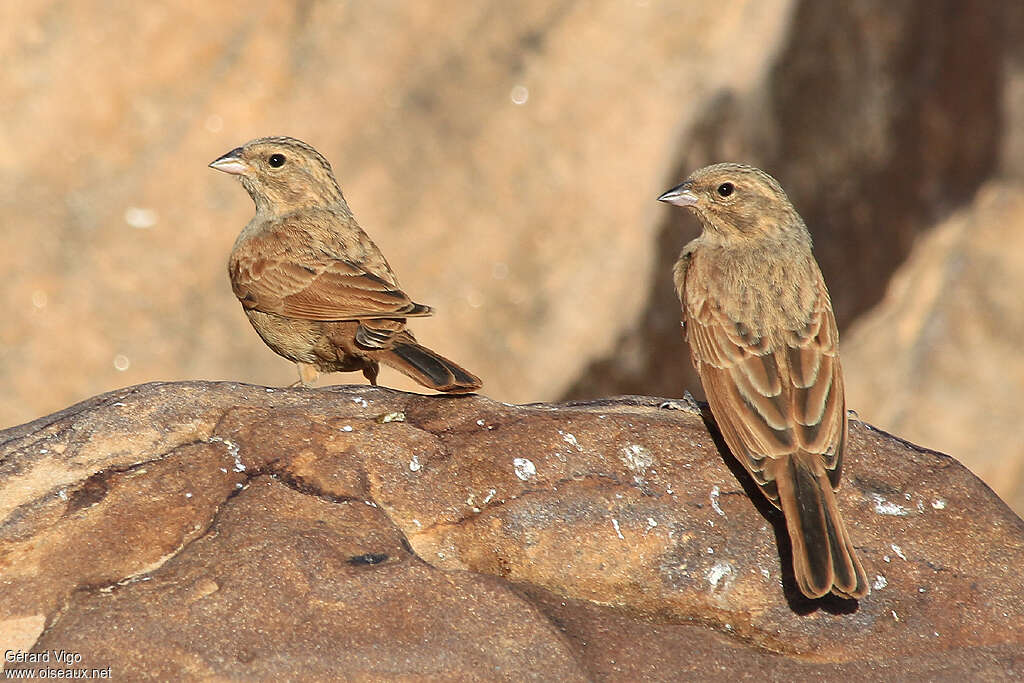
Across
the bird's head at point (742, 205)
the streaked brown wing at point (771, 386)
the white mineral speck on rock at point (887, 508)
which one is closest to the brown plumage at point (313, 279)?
the streaked brown wing at point (771, 386)

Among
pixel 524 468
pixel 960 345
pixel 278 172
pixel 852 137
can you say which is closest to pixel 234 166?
pixel 278 172

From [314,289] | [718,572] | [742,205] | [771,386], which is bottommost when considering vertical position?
[718,572]

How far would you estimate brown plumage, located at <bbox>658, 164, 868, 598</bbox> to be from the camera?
15.6 ft

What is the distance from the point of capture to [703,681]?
4250 millimetres

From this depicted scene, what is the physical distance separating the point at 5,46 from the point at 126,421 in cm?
672

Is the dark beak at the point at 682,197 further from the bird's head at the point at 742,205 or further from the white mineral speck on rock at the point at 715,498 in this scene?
the white mineral speck on rock at the point at 715,498

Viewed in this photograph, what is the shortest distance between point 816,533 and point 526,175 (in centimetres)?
636

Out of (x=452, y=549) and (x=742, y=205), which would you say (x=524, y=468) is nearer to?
(x=452, y=549)

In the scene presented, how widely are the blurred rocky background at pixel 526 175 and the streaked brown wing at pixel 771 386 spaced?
4575 millimetres

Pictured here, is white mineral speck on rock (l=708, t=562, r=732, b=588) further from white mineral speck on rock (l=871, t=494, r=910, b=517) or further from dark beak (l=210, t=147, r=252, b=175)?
dark beak (l=210, t=147, r=252, b=175)

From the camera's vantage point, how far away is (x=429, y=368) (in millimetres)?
5680

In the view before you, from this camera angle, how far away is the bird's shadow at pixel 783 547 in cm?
471

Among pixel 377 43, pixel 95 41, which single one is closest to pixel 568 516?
pixel 377 43

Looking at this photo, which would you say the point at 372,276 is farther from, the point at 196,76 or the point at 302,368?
the point at 196,76
